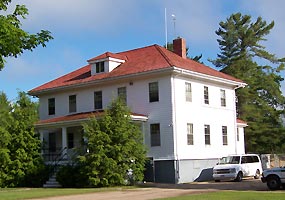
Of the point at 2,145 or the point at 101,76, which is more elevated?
the point at 101,76

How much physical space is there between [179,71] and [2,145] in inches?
495

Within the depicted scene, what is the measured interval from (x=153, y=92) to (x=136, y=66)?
2.63 meters

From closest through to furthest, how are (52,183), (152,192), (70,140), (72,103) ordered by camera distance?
1. (152,192)
2. (52,183)
3. (70,140)
4. (72,103)

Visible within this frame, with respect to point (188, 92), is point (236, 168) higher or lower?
lower

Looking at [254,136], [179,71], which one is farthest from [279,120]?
[179,71]

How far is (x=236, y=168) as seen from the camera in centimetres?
3338

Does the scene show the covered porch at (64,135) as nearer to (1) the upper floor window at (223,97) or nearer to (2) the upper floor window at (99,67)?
(2) the upper floor window at (99,67)

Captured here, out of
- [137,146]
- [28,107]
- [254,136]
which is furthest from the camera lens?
[254,136]

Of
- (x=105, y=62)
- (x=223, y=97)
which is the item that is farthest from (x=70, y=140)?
(x=223, y=97)

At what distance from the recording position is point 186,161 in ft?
114

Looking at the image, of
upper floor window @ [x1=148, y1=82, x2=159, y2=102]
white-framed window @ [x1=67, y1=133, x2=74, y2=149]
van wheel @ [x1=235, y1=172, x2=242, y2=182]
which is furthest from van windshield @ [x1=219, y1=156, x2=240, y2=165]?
white-framed window @ [x1=67, y1=133, x2=74, y2=149]

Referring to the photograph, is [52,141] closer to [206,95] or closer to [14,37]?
[206,95]

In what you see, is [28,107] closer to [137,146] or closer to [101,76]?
[101,76]

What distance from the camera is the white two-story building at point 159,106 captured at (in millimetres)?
34344
